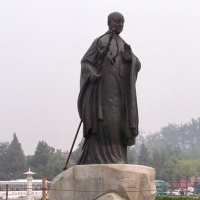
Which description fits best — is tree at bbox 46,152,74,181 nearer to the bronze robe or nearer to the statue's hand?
the bronze robe

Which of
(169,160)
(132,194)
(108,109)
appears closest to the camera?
(132,194)

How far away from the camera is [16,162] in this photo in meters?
53.7

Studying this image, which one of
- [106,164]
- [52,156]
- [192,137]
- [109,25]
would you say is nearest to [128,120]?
[106,164]

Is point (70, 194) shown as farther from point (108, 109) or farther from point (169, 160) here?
point (169, 160)

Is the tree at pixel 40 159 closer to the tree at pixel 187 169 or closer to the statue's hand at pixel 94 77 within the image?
the tree at pixel 187 169

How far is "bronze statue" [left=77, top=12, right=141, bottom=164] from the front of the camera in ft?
31.0

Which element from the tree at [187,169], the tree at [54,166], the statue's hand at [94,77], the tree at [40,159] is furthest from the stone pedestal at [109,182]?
the tree at [187,169]

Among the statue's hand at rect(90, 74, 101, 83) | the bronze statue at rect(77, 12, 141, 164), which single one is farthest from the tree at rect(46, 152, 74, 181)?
the statue's hand at rect(90, 74, 101, 83)

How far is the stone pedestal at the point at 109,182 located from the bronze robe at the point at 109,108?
0.44 metres

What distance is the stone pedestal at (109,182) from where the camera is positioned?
871 cm

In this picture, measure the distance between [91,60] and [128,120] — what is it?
123 cm

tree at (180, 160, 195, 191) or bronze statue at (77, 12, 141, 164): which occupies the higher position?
tree at (180, 160, 195, 191)

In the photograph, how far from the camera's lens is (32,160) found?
53.9 meters

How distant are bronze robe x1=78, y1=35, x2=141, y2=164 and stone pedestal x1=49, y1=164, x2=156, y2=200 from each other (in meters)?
0.44
